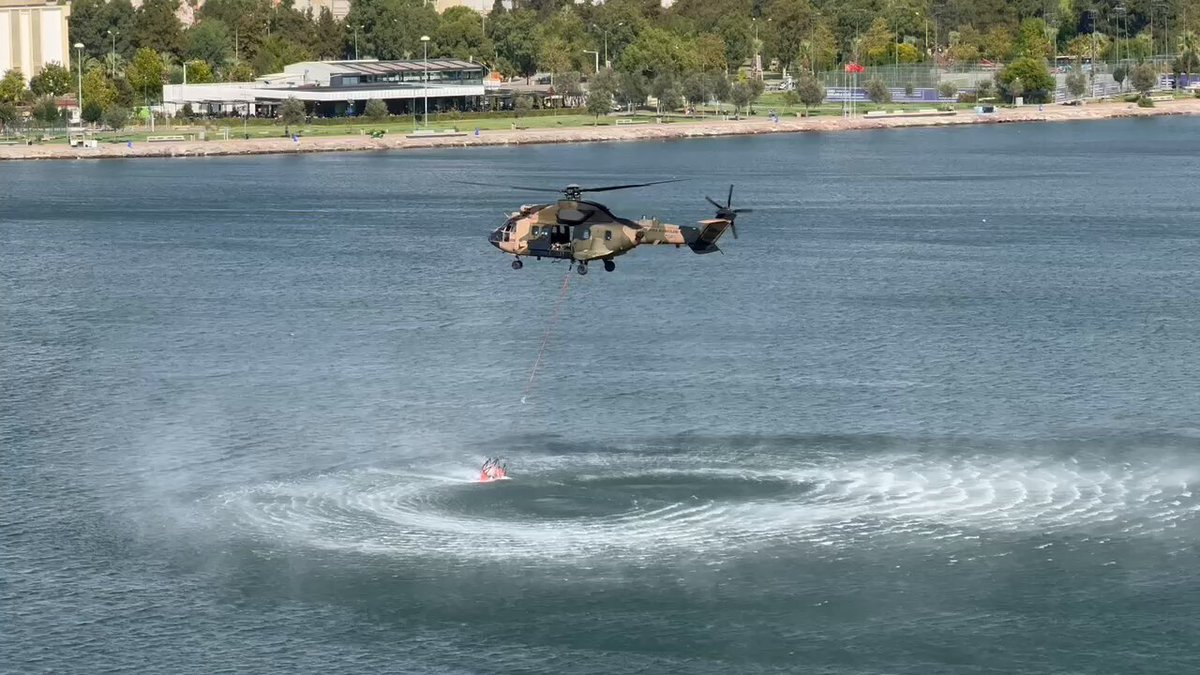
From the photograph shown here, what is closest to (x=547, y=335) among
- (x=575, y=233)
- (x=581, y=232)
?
(x=575, y=233)

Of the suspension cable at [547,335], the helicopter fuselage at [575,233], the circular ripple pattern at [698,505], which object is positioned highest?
the helicopter fuselage at [575,233]

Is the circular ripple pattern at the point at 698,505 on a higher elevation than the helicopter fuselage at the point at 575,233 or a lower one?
lower

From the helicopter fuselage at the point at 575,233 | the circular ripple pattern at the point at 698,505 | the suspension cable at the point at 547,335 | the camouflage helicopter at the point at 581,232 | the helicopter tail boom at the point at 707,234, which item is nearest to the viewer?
the helicopter tail boom at the point at 707,234

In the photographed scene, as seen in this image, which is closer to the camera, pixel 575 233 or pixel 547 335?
pixel 575 233

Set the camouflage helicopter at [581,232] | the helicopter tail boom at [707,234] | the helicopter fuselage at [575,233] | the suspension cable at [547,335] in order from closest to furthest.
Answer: the helicopter tail boom at [707,234] → the camouflage helicopter at [581,232] → the helicopter fuselage at [575,233] → the suspension cable at [547,335]

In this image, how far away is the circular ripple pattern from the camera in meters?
69.2

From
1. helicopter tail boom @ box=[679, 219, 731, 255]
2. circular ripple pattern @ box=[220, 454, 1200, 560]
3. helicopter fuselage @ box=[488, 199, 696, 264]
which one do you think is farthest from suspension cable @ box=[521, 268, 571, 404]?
helicopter tail boom @ box=[679, 219, 731, 255]

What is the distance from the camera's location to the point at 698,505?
72.4 m

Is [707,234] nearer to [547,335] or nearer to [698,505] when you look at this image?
[698,505]

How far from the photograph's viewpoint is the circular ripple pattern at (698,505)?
6919 centimetres

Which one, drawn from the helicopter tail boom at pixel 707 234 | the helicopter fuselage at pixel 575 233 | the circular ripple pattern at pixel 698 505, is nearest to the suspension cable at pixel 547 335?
the circular ripple pattern at pixel 698 505

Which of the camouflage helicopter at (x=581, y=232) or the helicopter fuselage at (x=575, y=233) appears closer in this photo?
the camouflage helicopter at (x=581, y=232)

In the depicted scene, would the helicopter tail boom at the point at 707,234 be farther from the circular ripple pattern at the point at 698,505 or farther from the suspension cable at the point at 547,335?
the suspension cable at the point at 547,335

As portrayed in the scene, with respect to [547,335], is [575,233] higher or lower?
higher
